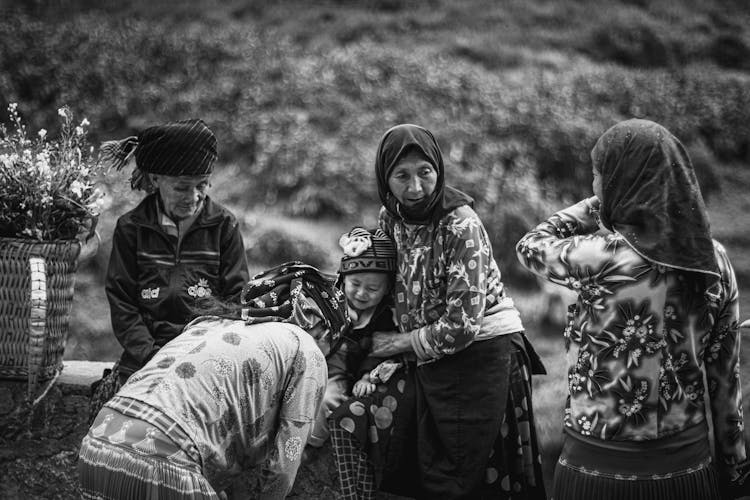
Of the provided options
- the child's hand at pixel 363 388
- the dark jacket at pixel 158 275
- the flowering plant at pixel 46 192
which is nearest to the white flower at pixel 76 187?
the flowering plant at pixel 46 192

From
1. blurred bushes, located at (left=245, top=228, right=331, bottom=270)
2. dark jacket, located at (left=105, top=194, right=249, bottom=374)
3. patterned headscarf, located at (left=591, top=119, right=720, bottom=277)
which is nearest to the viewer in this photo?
patterned headscarf, located at (left=591, top=119, right=720, bottom=277)

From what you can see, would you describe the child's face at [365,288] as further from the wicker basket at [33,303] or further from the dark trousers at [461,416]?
the wicker basket at [33,303]

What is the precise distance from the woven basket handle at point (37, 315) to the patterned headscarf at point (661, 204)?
227cm

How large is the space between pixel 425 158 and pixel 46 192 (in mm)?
1634

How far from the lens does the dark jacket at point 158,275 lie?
3258 mm

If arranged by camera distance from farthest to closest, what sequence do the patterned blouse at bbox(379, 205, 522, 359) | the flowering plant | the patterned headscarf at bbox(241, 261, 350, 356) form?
1. the flowering plant
2. the patterned blouse at bbox(379, 205, 522, 359)
3. the patterned headscarf at bbox(241, 261, 350, 356)

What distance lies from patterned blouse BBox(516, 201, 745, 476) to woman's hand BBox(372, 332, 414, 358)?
2.26 ft

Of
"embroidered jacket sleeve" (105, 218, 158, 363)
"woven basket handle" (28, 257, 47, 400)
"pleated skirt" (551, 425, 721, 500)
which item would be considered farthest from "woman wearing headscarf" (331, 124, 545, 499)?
"woven basket handle" (28, 257, 47, 400)

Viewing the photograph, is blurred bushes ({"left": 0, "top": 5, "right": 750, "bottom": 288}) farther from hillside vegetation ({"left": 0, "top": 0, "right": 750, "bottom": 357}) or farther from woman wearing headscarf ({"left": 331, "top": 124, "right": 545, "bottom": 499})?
woman wearing headscarf ({"left": 331, "top": 124, "right": 545, "bottom": 499})

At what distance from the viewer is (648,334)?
92.6 inches

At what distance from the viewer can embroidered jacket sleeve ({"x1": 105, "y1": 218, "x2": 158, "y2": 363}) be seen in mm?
3178

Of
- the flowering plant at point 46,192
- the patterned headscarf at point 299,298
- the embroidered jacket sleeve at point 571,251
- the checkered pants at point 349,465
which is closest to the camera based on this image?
the embroidered jacket sleeve at point 571,251

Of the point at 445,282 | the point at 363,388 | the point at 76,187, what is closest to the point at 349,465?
the point at 363,388

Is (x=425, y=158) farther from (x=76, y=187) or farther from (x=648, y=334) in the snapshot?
(x=76, y=187)
